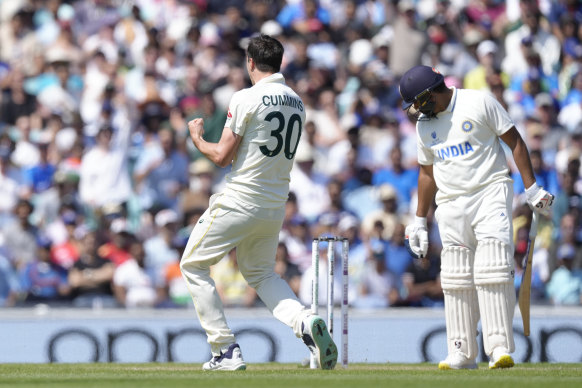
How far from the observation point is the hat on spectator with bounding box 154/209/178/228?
13.9m

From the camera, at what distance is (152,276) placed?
13219mm

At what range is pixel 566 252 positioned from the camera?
41.5 ft

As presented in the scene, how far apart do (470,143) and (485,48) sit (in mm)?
7986

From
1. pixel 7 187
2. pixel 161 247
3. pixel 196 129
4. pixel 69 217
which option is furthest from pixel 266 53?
pixel 7 187

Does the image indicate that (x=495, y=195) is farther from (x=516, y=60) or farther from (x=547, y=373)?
→ (x=516, y=60)

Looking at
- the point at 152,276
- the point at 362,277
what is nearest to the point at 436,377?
the point at 362,277

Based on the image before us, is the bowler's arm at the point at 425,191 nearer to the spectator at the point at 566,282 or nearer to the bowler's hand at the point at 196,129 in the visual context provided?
the bowler's hand at the point at 196,129

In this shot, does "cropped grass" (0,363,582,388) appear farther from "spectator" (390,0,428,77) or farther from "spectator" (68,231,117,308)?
"spectator" (390,0,428,77)

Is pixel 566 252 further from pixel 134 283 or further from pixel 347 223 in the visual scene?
pixel 134 283

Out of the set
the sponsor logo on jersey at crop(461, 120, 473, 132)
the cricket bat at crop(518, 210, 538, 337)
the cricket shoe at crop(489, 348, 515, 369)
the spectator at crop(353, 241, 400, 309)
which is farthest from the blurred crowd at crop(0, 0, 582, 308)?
the sponsor logo on jersey at crop(461, 120, 473, 132)

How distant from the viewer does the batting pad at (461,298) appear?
835 centimetres

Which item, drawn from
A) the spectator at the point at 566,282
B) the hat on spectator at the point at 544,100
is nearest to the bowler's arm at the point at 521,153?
the spectator at the point at 566,282

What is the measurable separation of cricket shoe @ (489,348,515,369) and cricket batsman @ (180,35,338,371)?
1.14 m

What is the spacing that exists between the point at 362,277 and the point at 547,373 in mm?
4800
